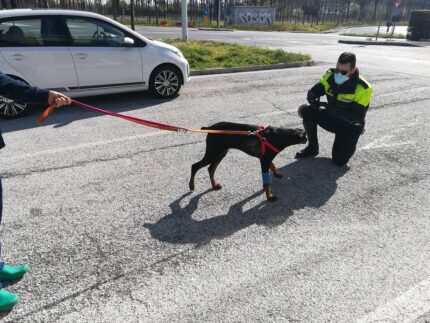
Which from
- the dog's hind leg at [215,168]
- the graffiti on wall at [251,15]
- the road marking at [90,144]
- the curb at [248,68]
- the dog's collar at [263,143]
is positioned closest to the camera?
the dog's collar at [263,143]

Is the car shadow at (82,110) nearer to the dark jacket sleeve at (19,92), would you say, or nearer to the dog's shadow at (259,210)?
the dog's shadow at (259,210)

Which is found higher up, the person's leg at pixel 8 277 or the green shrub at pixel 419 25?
the green shrub at pixel 419 25

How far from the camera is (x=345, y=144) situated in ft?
15.2

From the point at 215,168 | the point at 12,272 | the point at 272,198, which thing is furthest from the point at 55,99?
the point at 272,198

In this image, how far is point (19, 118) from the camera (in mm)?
6309

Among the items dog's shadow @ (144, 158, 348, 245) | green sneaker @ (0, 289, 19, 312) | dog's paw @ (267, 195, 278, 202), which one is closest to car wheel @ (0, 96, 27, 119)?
dog's shadow @ (144, 158, 348, 245)

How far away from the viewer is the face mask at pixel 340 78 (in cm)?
446

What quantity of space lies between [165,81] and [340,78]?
4.16m

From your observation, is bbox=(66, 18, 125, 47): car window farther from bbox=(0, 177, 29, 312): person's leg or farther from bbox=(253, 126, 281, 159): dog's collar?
bbox=(0, 177, 29, 312): person's leg

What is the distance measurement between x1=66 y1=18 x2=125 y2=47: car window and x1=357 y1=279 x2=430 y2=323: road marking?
6.51 meters

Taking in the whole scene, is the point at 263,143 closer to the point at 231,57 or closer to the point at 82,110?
the point at 82,110

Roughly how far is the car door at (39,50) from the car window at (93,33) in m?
0.20

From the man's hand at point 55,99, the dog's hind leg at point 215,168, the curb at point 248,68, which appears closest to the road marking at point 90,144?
the dog's hind leg at point 215,168

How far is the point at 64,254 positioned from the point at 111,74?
483cm
